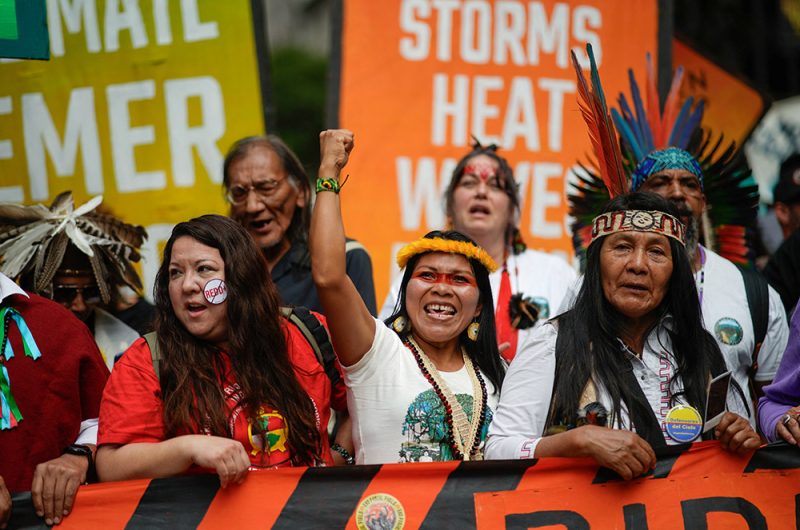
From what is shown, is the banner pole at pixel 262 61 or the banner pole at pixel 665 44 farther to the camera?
the banner pole at pixel 665 44

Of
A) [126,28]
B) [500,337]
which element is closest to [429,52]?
[126,28]

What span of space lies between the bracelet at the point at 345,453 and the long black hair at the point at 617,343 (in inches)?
30.1

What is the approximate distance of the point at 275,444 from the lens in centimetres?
333

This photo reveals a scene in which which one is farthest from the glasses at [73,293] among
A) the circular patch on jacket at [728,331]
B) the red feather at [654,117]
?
the red feather at [654,117]

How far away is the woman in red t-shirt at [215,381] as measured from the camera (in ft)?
10.4

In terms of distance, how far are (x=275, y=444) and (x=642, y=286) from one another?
50.1 inches

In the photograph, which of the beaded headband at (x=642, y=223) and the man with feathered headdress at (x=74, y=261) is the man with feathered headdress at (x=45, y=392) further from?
the beaded headband at (x=642, y=223)

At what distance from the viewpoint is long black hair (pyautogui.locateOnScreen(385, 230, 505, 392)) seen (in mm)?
3850

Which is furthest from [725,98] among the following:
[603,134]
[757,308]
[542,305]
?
[603,134]

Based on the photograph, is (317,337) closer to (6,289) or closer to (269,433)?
(269,433)

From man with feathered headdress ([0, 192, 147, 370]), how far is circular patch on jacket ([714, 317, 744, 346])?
7.74 ft

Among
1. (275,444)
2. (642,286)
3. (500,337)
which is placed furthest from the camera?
(500,337)

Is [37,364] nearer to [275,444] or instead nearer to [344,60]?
[275,444]

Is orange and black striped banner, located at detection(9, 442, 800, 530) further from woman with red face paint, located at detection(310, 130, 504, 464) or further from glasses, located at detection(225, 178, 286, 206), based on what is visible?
glasses, located at detection(225, 178, 286, 206)
